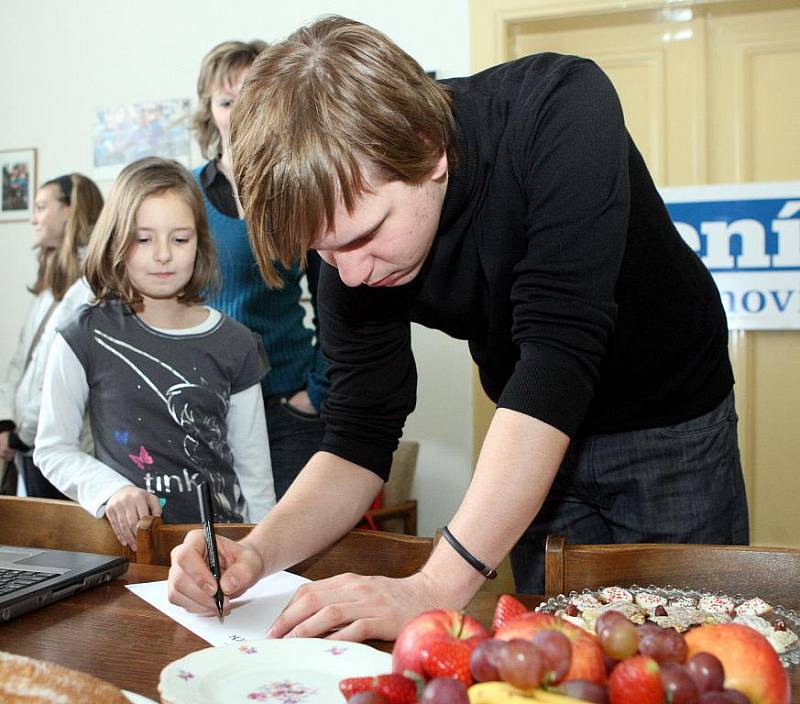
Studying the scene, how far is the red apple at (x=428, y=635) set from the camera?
524mm

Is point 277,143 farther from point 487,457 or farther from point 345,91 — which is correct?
point 487,457

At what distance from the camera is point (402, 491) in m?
3.10

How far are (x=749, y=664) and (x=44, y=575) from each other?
2.52 feet

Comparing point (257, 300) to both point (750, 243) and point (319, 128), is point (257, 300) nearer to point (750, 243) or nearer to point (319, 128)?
point (319, 128)

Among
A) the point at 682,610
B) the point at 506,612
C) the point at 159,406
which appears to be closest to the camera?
the point at 506,612

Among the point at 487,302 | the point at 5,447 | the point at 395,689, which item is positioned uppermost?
the point at 487,302

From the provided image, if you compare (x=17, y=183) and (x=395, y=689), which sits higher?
(x=17, y=183)

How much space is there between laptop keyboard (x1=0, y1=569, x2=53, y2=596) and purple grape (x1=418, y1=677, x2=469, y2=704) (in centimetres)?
64

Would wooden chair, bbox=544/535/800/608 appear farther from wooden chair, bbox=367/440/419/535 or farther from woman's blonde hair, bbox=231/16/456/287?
wooden chair, bbox=367/440/419/535

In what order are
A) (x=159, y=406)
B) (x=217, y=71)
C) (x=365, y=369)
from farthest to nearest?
(x=217, y=71) → (x=159, y=406) → (x=365, y=369)

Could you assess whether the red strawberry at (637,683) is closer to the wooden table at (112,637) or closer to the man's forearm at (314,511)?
the wooden table at (112,637)

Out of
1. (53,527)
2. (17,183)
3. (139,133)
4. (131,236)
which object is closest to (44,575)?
(53,527)

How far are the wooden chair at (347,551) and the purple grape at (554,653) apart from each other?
2.01 ft

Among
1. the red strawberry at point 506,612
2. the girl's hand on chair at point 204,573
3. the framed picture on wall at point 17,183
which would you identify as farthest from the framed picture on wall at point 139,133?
the red strawberry at point 506,612
